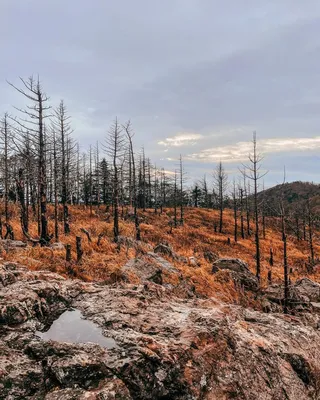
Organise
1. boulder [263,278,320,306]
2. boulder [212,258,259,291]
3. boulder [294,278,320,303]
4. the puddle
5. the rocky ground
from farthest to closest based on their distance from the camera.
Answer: boulder [212,258,259,291], boulder [294,278,320,303], boulder [263,278,320,306], the puddle, the rocky ground

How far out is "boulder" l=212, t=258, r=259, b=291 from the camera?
1347cm

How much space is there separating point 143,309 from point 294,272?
23.1 m

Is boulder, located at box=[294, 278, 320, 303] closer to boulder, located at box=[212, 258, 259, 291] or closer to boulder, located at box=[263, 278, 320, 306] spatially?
boulder, located at box=[263, 278, 320, 306]

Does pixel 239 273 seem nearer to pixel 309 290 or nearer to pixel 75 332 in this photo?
pixel 309 290

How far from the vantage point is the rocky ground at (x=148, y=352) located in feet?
10.8

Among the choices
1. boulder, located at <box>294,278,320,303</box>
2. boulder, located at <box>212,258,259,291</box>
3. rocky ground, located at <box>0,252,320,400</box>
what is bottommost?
boulder, located at <box>294,278,320,303</box>

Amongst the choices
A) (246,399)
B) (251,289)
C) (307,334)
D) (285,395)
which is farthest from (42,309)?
(251,289)

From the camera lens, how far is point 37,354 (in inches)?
143

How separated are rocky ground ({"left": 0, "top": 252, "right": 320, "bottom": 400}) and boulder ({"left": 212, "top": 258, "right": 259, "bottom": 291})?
325 inches

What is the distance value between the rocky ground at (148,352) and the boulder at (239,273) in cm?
825

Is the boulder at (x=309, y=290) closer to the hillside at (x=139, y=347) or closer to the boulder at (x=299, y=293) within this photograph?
the boulder at (x=299, y=293)

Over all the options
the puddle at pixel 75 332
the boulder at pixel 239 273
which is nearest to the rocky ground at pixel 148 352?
the puddle at pixel 75 332

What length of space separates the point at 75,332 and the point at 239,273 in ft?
38.0

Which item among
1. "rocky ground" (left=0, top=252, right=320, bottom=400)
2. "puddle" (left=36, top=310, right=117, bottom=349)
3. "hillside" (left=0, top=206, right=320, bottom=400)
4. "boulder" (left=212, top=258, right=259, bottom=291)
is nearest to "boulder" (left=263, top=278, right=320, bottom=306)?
"boulder" (left=212, top=258, right=259, bottom=291)
